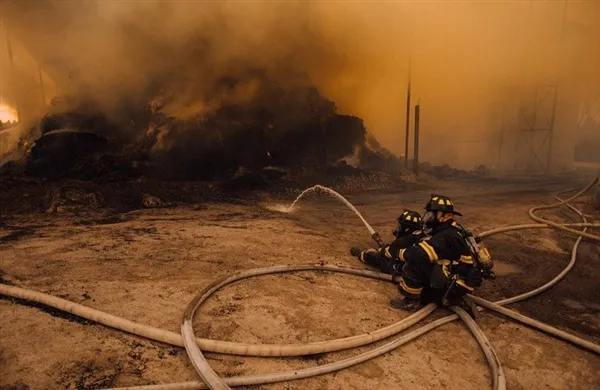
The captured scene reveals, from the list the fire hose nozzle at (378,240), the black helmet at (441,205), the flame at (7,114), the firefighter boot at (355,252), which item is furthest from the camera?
the flame at (7,114)

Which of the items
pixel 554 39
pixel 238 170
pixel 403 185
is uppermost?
pixel 554 39

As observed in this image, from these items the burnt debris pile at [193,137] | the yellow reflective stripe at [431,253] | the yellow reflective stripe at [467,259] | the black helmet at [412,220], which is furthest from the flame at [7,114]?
the yellow reflective stripe at [467,259]

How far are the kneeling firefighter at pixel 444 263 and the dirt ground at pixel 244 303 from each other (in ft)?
1.01

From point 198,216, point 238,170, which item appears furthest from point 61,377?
point 238,170

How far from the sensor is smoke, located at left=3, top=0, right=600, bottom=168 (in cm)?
1111

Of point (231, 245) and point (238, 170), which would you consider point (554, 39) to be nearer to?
point (238, 170)

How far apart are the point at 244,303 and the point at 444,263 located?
1.93 metres

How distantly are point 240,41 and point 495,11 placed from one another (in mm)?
10152

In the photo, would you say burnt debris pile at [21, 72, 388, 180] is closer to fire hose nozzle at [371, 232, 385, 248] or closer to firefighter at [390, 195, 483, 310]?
fire hose nozzle at [371, 232, 385, 248]

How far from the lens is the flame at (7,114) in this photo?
15784 millimetres

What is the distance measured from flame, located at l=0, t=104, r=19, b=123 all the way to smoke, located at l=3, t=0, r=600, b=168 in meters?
3.77

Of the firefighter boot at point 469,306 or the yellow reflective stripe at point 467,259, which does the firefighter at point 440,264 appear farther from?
the firefighter boot at point 469,306

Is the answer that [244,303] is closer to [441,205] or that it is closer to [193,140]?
[441,205]

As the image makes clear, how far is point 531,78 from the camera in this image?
58.0 ft
